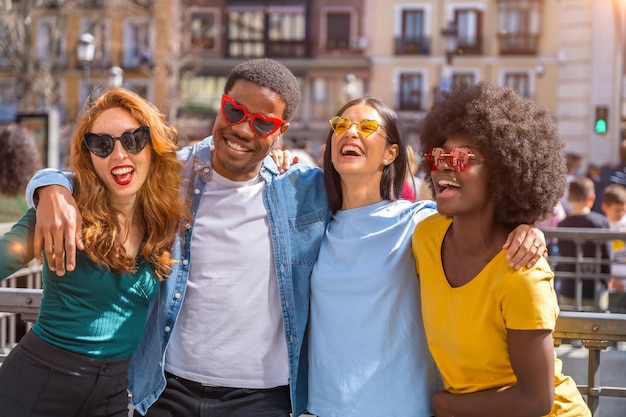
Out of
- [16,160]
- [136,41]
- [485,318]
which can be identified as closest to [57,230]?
[485,318]

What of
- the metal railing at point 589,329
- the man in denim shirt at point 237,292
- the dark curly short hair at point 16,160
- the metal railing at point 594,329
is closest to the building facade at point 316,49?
the dark curly short hair at point 16,160

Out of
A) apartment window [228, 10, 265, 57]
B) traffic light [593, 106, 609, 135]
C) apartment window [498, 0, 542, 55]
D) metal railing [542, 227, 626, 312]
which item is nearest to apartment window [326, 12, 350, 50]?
apartment window [228, 10, 265, 57]

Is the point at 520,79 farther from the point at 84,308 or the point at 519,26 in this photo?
the point at 84,308

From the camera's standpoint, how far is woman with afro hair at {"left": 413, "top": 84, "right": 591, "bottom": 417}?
2482 mm

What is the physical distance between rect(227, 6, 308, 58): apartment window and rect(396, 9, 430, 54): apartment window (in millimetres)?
4993

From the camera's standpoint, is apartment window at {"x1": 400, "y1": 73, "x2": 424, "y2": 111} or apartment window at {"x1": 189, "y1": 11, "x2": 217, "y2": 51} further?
apartment window at {"x1": 189, "y1": 11, "x2": 217, "y2": 51}

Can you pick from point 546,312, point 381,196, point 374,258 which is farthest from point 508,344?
point 381,196

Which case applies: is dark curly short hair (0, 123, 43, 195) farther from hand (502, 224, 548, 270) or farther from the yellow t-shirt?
hand (502, 224, 548, 270)

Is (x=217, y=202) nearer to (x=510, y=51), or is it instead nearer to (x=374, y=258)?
(x=374, y=258)

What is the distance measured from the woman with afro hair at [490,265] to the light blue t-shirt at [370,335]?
11cm

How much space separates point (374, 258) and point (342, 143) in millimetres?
472

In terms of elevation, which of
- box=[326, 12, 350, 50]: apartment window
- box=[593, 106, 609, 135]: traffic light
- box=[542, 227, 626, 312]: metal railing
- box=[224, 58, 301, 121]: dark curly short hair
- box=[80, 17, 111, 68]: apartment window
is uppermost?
box=[326, 12, 350, 50]: apartment window

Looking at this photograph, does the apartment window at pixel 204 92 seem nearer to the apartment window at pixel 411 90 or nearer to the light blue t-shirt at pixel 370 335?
the apartment window at pixel 411 90

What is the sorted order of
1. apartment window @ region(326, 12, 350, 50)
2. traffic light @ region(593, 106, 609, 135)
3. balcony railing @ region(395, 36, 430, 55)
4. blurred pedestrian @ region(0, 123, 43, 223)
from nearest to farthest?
blurred pedestrian @ region(0, 123, 43, 223) → traffic light @ region(593, 106, 609, 135) → balcony railing @ region(395, 36, 430, 55) → apartment window @ region(326, 12, 350, 50)
